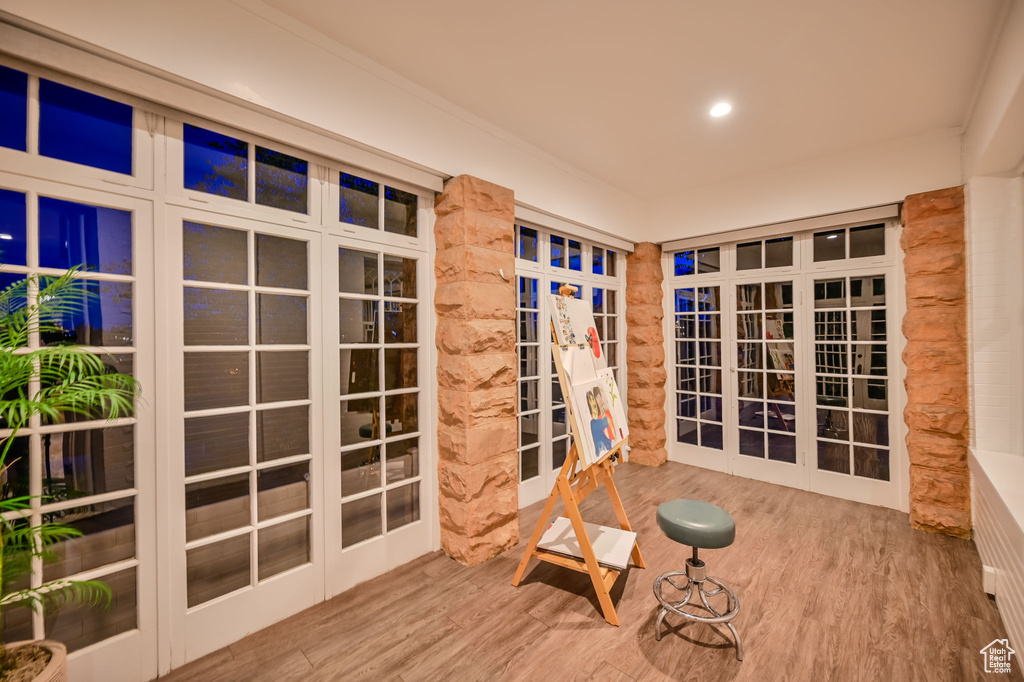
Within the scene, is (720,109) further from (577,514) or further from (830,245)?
(577,514)

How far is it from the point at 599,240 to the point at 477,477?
2.63 meters

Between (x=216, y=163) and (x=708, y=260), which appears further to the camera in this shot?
(x=708, y=260)

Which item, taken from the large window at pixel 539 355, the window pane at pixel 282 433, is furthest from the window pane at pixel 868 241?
the window pane at pixel 282 433

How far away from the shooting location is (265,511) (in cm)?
215

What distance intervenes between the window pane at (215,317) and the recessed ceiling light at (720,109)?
303 centimetres

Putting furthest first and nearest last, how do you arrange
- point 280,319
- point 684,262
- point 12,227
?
point 684,262 < point 280,319 < point 12,227

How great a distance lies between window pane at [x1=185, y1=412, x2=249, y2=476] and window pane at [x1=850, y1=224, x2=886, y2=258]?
15.4 feet

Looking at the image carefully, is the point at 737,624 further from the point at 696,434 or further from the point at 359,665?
the point at 696,434

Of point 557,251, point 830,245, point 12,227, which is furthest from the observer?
point 557,251

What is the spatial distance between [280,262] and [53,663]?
170cm

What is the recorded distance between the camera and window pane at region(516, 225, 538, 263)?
11.7ft

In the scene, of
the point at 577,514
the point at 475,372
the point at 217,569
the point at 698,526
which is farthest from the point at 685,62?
the point at 217,569

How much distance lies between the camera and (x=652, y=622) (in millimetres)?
2133

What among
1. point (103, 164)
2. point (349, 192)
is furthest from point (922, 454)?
point (103, 164)
